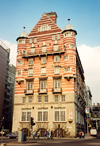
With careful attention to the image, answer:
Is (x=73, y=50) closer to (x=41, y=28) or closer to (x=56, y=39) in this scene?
(x=56, y=39)

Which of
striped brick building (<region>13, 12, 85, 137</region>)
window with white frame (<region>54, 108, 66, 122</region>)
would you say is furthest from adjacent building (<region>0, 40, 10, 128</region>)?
window with white frame (<region>54, 108, 66, 122</region>)

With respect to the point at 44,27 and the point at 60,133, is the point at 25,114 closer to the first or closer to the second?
the point at 60,133

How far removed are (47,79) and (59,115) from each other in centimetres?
1080

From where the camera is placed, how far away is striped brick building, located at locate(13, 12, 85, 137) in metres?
51.4

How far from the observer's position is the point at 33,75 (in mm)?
56406

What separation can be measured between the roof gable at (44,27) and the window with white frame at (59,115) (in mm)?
24226

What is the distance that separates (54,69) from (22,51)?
1232 centimetres

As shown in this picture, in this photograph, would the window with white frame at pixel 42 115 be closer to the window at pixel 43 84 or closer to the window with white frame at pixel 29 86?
the window at pixel 43 84

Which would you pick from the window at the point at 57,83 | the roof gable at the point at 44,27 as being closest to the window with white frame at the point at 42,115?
the window at the point at 57,83

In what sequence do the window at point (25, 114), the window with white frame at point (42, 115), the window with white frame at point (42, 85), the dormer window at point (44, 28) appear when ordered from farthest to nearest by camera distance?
the dormer window at point (44, 28), the window with white frame at point (42, 85), the window at point (25, 114), the window with white frame at point (42, 115)

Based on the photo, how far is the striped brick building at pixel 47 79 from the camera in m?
51.4

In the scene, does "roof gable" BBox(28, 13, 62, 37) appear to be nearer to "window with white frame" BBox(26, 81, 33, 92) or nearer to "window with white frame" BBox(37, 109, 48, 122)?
"window with white frame" BBox(26, 81, 33, 92)

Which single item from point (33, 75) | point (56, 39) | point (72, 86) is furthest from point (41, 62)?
point (72, 86)

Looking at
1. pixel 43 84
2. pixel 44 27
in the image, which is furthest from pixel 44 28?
pixel 43 84
